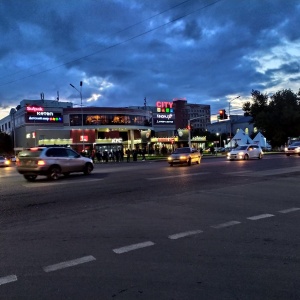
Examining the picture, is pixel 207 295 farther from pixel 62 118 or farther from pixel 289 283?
pixel 62 118

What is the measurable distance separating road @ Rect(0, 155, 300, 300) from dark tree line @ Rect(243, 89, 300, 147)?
63318 millimetres

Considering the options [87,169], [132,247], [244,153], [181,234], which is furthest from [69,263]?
[244,153]

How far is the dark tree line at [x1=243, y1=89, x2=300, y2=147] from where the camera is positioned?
228ft

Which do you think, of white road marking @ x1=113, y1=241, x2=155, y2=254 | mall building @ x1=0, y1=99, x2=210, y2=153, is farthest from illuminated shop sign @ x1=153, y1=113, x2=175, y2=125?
white road marking @ x1=113, y1=241, x2=155, y2=254

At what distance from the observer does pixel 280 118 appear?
70688mm

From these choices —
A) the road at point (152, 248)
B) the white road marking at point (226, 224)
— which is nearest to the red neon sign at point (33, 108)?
the road at point (152, 248)

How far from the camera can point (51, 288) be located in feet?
13.8

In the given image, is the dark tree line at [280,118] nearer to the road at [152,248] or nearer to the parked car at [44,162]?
the parked car at [44,162]

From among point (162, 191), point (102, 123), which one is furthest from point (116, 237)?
point (102, 123)

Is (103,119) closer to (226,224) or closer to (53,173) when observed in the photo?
(53,173)

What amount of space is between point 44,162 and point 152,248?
13.4 m

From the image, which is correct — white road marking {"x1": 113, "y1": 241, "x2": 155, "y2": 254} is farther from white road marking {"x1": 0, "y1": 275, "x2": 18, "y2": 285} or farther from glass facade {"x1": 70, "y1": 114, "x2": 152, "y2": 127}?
glass facade {"x1": 70, "y1": 114, "x2": 152, "y2": 127}

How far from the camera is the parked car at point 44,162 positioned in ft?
58.6

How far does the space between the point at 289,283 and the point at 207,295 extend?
105cm
